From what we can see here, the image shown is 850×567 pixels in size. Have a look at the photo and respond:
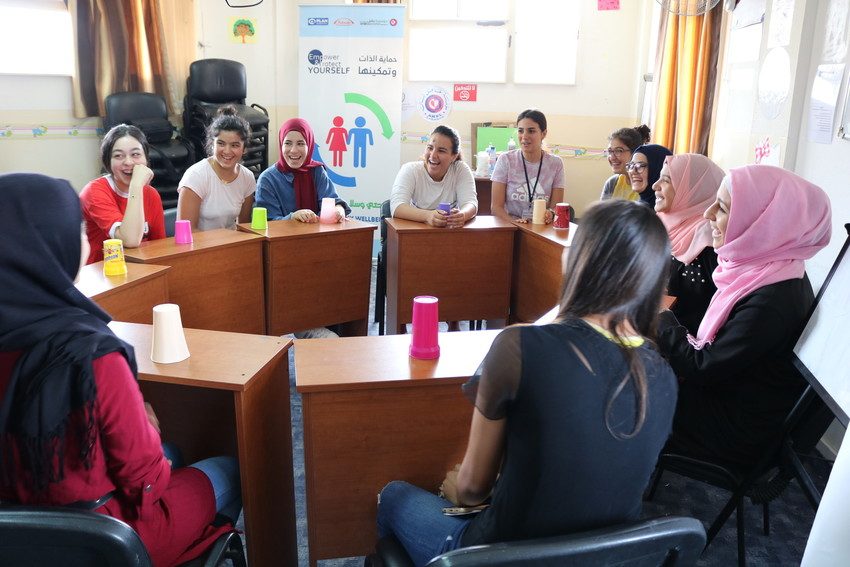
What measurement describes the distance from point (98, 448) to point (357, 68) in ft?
15.3

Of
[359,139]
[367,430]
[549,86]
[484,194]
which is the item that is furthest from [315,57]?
[367,430]

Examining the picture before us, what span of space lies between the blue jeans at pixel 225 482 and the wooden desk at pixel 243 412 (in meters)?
0.02

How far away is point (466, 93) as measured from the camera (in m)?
6.11

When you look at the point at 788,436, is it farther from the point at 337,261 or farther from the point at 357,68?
the point at 357,68

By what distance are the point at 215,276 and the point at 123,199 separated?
1.77ft

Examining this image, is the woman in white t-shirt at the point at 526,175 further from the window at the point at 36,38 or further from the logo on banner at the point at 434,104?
the window at the point at 36,38

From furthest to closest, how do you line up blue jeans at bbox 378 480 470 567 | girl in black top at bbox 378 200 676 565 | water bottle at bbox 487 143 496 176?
water bottle at bbox 487 143 496 176, blue jeans at bbox 378 480 470 567, girl in black top at bbox 378 200 676 565

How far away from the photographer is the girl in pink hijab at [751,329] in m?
1.86

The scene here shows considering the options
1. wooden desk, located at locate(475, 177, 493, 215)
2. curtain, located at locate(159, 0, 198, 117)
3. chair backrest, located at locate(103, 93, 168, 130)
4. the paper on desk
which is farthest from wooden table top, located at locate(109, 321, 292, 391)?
curtain, located at locate(159, 0, 198, 117)

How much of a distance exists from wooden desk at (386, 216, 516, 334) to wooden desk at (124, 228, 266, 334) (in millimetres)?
674

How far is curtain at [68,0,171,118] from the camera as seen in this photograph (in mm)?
5457

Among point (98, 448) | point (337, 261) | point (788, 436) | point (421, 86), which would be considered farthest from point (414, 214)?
point (421, 86)

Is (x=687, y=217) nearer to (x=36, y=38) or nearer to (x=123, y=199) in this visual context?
(x=123, y=199)

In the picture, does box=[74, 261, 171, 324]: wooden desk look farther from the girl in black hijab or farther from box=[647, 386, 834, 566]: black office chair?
box=[647, 386, 834, 566]: black office chair
